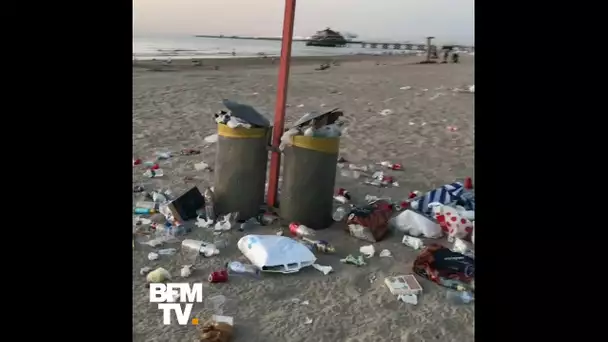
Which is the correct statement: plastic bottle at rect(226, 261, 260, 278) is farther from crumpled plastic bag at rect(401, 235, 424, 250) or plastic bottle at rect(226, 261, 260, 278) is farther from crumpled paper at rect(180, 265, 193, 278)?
crumpled plastic bag at rect(401, 235, 424, 250)

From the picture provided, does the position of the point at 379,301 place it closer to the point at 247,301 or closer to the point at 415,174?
the point at 247,301

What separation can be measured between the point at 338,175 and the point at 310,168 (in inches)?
58.5

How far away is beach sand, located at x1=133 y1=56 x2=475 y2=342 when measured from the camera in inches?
103

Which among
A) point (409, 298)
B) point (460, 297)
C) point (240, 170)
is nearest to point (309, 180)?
point (240, 170)

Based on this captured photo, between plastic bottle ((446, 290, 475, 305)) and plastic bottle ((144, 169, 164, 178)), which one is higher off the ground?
plastic bottle ((144, 169, 164, 178))

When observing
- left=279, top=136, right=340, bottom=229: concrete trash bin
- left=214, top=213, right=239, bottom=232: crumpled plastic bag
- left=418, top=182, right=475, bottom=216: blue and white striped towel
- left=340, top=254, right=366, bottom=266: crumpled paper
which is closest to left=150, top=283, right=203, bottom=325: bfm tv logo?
left=214, top=213, right=239, bottom=232: crumpled plastic bag

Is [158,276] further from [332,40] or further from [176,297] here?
[332,40]

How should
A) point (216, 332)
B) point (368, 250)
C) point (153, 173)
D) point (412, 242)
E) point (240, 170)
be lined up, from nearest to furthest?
point (216, 332), point (368, 250), point (412, 242), point (240, 170), point (153, 173)

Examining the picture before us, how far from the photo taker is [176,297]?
2.87 meters

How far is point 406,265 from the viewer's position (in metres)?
3.26
